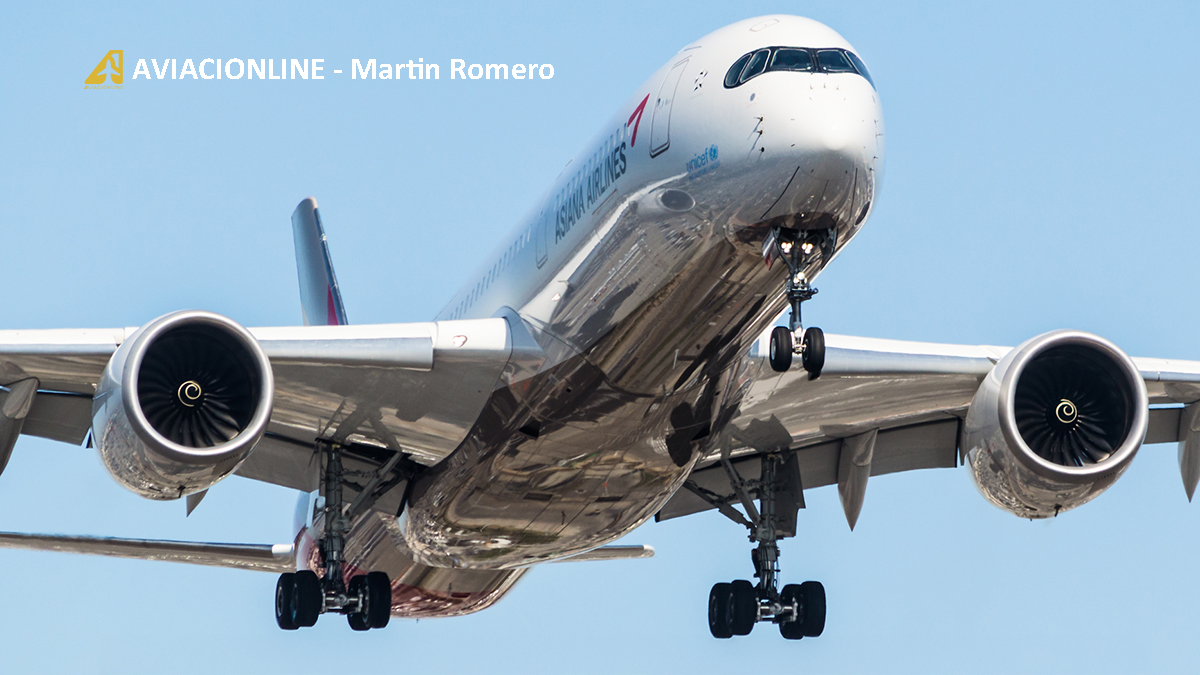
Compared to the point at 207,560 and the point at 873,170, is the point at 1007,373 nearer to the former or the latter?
the point at 873,170

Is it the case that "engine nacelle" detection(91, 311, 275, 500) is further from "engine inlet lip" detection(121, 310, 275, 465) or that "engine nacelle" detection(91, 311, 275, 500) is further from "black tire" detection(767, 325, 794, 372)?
"black tire" detection(767, 325, 794, 372)

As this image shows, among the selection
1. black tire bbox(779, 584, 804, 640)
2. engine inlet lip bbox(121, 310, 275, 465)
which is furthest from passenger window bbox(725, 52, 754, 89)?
black tire bbox(779, 584, 804, 640)

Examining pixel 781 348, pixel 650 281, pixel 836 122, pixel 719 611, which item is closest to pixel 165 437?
pixel 650 281

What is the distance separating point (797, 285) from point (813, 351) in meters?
0.66

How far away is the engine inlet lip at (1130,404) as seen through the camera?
19391 mm

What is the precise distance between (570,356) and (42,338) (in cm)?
568

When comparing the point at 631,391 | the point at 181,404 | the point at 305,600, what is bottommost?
the point at 305,600

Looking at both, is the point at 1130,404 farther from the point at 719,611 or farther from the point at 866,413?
the point at 719,611

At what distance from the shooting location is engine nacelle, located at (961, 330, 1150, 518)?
19.5 metres

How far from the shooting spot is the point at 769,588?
73.1ft

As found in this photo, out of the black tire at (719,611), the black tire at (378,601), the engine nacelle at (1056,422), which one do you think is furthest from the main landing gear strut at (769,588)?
the black tire at (378,601)

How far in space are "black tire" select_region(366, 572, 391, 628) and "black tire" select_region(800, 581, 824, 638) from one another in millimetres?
5493

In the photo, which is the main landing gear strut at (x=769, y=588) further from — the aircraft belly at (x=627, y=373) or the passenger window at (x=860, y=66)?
the passenger window at (x=860, y=66)

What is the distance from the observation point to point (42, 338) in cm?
1786
